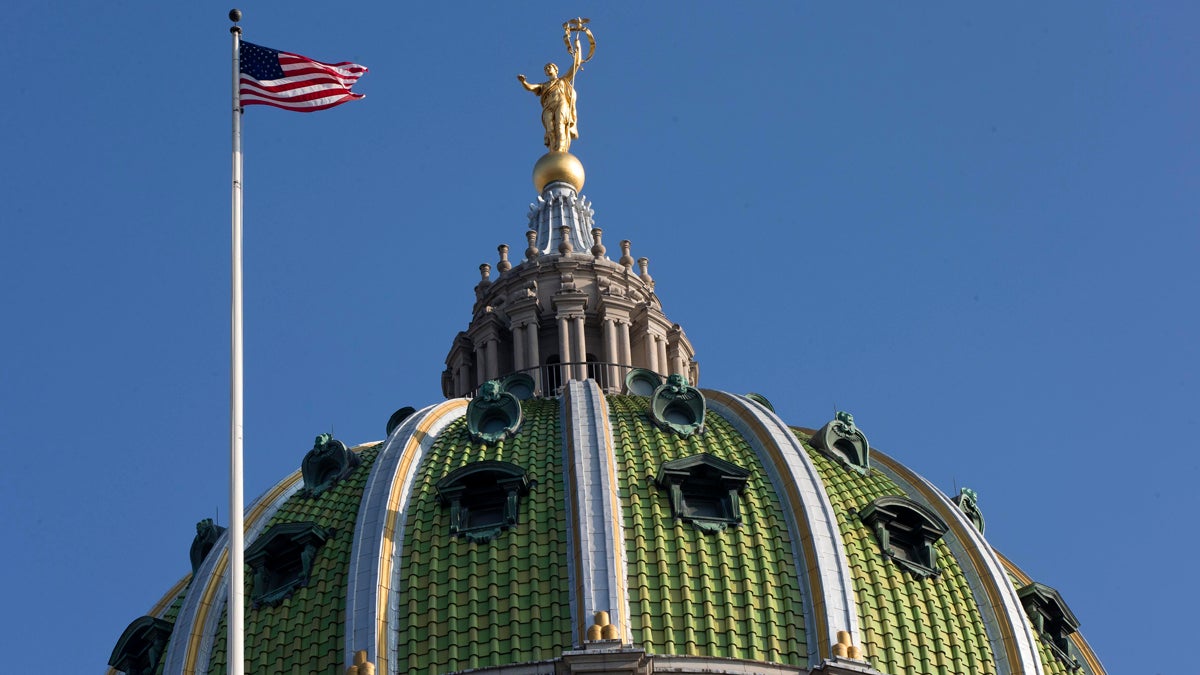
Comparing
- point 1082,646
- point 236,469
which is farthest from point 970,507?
point 236,469

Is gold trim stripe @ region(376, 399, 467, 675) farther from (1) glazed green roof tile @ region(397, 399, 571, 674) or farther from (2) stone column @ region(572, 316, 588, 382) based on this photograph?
(2) stone column @ region(572, 316, 588, 382)

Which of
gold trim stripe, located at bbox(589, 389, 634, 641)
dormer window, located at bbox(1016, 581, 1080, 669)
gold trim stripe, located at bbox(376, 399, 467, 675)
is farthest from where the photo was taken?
dormer window, located at bbox(1016, 581, 1080, 669)

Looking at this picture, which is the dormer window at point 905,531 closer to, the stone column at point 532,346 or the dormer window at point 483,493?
the dormer window at point 483,493

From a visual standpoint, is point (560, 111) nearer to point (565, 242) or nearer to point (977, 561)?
point (565, 242)

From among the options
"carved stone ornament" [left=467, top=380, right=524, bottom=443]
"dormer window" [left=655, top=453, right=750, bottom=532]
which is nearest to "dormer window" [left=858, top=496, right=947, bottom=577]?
"dormer window" [left=655, top=453, right=750, bottom=532]

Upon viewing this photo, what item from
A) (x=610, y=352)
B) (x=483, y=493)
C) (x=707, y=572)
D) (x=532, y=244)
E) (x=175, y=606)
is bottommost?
(x=707, y=572)

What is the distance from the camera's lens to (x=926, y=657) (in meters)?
69.1

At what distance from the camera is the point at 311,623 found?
69562 millimetres

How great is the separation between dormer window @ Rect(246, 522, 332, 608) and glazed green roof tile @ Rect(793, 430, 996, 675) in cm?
1155

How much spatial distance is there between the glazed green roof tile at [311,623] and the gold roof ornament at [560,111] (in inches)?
752

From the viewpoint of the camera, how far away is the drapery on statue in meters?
90.4

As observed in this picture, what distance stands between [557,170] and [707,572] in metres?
23.6

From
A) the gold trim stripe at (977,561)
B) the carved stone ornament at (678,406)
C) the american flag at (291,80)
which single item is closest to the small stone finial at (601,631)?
the gold trim stripe at (977,561)

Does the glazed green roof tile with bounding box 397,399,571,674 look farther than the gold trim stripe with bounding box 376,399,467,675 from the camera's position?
No
